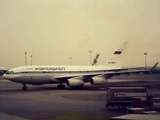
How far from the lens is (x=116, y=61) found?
39781 millimetres

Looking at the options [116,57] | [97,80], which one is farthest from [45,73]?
[116,57]

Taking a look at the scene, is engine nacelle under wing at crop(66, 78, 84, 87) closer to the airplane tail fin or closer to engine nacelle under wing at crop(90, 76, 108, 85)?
engine nacelle under wing at crop(90, 76, 108, 85)

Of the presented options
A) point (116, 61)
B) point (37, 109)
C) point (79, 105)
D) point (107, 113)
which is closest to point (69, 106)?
point (79, 105)

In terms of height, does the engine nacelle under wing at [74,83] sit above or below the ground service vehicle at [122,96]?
above

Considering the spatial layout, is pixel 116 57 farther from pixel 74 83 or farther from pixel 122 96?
pixel 122 96

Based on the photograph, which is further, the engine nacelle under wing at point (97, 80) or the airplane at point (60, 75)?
the engine nacelle under wing at point (97, 80)

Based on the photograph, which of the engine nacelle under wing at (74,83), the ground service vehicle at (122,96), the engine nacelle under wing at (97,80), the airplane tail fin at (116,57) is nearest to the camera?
the ground service vehicle at (122,96)

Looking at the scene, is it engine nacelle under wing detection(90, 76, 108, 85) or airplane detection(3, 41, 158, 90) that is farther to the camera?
engine nacelle under wing detection(90, 76, 108, 85)

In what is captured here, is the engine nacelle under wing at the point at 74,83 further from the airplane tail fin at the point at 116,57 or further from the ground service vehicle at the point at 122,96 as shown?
the ground service vehicle at the point at 122,96

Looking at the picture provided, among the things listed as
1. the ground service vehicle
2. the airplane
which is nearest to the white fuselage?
the airplane

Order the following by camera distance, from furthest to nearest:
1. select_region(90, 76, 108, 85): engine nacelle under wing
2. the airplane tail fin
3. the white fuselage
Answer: the airplane tail fin, select_region(90, 76, 108, 85): engine nacelle under wing, the white fuselage

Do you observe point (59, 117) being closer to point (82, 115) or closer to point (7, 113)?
point (82, 115)

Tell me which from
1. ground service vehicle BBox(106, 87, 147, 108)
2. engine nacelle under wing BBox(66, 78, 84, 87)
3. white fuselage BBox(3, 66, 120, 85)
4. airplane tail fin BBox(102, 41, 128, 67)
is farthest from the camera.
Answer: airplane tail fin BBox(102, 41, 128, 67)

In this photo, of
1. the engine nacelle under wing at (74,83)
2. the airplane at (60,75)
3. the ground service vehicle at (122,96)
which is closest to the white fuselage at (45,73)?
the airplane at (60,75)
